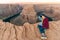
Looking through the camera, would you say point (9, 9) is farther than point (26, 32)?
Yes

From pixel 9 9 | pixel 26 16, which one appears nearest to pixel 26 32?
pixel 26 16

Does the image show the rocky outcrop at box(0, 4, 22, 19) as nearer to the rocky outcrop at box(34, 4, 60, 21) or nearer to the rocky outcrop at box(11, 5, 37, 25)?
the rocky outcrop at box(11, 5, 37, 25)

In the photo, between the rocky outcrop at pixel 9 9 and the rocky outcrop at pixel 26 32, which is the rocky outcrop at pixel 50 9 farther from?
the rocky outcrop at pixel 9 9

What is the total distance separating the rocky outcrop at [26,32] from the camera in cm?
128

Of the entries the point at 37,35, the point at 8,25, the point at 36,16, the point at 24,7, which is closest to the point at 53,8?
the point at 36,16

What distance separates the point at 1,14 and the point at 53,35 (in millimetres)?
681

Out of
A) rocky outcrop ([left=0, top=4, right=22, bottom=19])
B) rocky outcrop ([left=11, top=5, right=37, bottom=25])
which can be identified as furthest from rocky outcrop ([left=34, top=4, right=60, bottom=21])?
rocky outcrop ([left=0, top=4, right=22, bottom=19])

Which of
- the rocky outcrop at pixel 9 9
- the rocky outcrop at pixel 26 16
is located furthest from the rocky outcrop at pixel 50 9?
the rocky outcrop at pixel 9 9

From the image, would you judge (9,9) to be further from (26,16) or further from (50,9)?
(50,9)

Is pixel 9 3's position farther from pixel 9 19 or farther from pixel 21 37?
pixel 21 37

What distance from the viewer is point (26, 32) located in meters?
1.37

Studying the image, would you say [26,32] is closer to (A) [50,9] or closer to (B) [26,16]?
(B) [26,16]

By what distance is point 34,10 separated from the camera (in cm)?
163

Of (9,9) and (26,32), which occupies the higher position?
(9,9)
